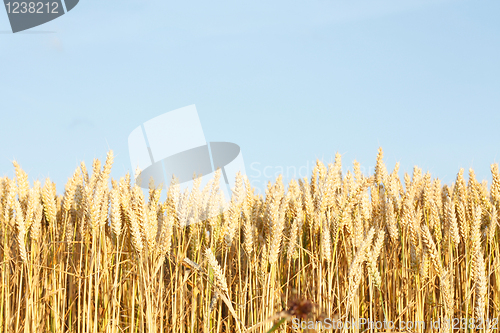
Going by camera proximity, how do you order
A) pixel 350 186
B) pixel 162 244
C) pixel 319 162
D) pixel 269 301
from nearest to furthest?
pixel 162 244 → pixel 269 301 → pixel 350 186 → pixel 319 162

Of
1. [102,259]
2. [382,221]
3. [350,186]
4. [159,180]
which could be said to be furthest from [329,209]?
[102,259]

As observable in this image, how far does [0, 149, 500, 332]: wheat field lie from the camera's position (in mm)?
2551

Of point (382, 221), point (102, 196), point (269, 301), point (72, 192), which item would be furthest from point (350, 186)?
point (72, 192)

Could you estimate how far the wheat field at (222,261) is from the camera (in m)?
2.55

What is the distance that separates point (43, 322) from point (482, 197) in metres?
3.64

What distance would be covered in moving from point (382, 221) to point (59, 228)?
253 centimetres

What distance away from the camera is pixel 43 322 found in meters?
2.86

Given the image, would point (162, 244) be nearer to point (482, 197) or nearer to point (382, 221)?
point (382, 221)

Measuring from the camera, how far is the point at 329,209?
2.85 m

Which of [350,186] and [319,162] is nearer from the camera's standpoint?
[350,186]

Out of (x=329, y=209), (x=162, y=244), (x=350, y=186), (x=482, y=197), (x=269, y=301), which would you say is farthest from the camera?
(x=482, y=197)

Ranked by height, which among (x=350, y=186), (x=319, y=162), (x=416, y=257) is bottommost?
(x=416, y=257)

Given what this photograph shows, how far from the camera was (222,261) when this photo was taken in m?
3.04

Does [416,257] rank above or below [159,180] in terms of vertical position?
below
